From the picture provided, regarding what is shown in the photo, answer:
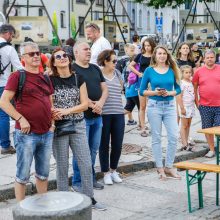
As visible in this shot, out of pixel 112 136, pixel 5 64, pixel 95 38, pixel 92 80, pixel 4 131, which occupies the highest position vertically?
pixel 95 38

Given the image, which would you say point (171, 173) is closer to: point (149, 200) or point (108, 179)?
point (108, 179)

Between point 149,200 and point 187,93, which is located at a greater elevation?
Result: point 187,93

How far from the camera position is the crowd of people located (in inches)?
236

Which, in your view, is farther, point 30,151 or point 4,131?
point 4,131

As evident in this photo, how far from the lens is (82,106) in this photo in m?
6.40

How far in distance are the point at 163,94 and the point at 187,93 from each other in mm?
2013

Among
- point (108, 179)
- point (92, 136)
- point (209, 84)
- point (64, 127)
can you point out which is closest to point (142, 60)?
point (209, 84)

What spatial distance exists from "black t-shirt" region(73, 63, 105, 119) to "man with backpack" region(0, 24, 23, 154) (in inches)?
86.5

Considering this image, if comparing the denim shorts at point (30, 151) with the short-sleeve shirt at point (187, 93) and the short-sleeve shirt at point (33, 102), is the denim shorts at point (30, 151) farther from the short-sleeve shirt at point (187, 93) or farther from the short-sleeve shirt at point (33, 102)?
→ the short-sleeve shirt at point (187, 93)

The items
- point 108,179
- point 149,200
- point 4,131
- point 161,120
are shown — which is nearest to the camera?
point 149,200

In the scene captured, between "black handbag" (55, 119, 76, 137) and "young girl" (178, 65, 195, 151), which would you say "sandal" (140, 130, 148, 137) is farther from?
"black handbag" (55, 119, 76, 137)

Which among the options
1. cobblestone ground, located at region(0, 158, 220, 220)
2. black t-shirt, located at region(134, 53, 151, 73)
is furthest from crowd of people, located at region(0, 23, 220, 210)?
black t-shirt, located at region(134, 53, 151, 73)

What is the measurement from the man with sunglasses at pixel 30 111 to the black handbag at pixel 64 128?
19cm

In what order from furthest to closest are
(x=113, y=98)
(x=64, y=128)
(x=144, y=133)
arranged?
(x=144, y=133) < (x=113, y=98) < (x=64, y=128)
